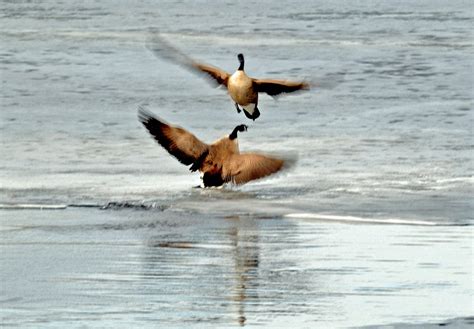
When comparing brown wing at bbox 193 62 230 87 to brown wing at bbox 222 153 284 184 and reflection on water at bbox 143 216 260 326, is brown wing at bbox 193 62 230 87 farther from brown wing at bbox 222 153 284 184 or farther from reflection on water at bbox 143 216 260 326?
reflection on water at bbox 143 216 260 326

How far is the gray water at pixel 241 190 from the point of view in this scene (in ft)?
24.7

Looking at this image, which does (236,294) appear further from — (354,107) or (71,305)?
(354,107)

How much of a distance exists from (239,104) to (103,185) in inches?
60.1

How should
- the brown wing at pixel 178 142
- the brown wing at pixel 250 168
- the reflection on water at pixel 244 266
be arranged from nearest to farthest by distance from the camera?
1. the reflection on water at pixel 244 266
2. the brown wing at pixel 250 168
3. the brown wing at pixel 178 142

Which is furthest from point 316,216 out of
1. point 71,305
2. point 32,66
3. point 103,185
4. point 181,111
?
point 32,66

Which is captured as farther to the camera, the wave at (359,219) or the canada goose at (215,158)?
the canada goose at (215,158)

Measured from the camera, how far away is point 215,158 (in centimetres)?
1114

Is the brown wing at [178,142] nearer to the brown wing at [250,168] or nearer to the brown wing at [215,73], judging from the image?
the brown wing at [250,168]

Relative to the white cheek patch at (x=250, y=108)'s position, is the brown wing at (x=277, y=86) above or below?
above

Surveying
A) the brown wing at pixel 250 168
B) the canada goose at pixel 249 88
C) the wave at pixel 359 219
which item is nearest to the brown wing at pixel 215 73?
the canada goose at pixel 249 88

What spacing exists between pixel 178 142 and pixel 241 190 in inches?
22.1

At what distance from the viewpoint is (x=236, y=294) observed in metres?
7.62

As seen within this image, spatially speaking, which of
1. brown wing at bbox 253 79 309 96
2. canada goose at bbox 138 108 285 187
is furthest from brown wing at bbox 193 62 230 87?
canada goose at bbox 138 108 285 187

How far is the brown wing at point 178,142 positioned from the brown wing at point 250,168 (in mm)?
298
